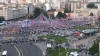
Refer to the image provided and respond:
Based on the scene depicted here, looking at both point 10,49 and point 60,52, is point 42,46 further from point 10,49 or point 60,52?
point 60,52

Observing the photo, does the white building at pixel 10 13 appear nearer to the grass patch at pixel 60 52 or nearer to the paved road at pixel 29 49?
the paved road at pixel 29 49

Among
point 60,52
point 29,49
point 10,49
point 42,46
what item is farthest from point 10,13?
point 60,52

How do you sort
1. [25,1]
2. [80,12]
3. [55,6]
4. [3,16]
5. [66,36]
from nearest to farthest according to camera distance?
[66,36]
[3,16]
[80,12]
[55,6]
[25,1]

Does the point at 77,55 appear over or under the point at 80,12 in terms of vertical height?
over

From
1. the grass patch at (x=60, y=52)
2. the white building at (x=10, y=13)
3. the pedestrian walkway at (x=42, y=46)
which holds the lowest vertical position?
the white building at (x=10, y=13)

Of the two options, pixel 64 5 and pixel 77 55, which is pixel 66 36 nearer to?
pixel 77 55

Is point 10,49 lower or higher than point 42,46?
higher

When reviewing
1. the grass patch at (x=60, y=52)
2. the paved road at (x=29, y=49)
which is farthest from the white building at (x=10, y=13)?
the grass patch at (x=60, y=52)

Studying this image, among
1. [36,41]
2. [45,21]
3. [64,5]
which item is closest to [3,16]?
[45,21]
